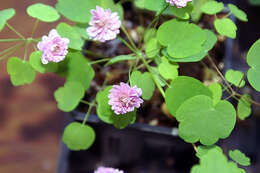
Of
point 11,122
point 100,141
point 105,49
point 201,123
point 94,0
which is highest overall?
point 94,0

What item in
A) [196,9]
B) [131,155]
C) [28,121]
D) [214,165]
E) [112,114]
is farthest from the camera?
[28,121]

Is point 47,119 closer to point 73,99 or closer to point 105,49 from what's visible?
point 105,49

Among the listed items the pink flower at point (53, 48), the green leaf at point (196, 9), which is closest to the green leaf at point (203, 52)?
the green leaf at point (196, 9)

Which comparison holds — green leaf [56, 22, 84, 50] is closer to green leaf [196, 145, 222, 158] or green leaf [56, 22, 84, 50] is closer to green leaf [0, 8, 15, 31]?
green leaf [0, 8, 15, 31]

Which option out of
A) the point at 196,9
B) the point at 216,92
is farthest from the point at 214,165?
the point at 196,9

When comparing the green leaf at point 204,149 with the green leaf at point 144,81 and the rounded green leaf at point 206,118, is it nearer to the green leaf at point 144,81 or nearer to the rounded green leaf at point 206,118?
the rounded green leaf at point 206,118

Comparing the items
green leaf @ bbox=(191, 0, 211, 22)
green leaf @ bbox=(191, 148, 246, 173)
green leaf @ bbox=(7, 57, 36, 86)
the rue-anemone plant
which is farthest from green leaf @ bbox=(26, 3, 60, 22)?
green leaf @ bbox=(191, 148, 246, 173)

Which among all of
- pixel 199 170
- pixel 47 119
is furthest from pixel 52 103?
pixel 199 170

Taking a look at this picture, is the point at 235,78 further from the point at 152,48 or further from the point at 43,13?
the point at 43,13
